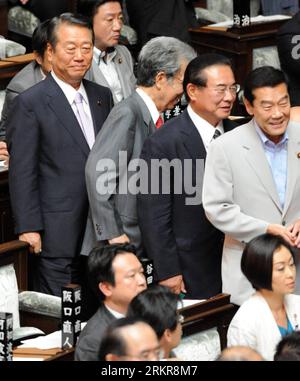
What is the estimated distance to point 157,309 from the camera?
3471mm

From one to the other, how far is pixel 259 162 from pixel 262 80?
0.28 m

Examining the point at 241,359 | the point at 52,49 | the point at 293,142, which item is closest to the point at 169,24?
the point at 52,49

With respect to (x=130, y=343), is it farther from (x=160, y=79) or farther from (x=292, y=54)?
(x=292, y=54)

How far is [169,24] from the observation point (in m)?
6.51

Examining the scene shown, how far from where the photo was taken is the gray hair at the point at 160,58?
14.6 feet

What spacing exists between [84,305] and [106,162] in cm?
64

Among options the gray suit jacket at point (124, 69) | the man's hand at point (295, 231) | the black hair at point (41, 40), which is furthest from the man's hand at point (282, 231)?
the gray suit jacket at point (124, 69)

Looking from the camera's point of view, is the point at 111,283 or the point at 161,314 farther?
the point at 111,283

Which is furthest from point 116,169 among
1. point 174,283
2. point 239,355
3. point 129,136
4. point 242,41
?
point 242,41

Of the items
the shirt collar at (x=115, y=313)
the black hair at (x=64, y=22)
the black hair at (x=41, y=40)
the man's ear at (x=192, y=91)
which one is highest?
the black hair at (x=64, y=22)

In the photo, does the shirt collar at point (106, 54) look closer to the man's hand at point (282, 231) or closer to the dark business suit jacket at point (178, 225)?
the dark business suit jacket at point (178, 225)

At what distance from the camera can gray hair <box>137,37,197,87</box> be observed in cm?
444

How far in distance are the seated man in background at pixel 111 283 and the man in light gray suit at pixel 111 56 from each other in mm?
1729
